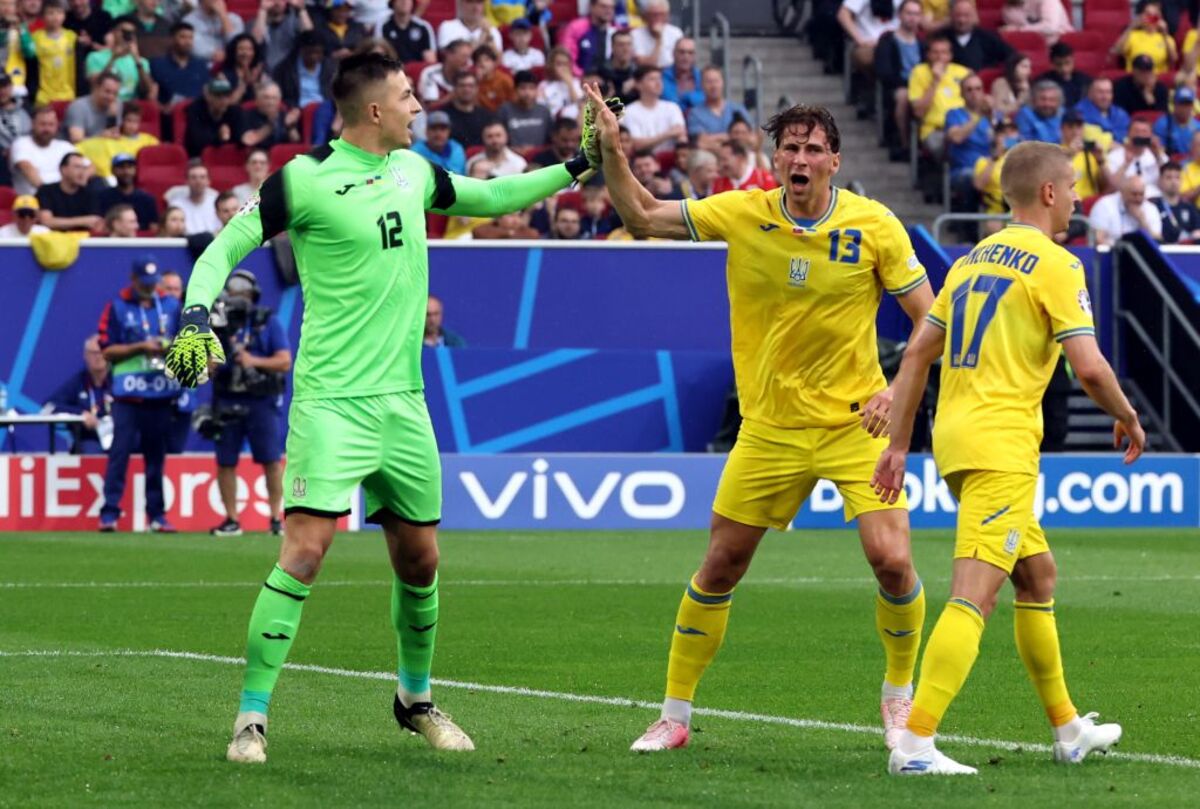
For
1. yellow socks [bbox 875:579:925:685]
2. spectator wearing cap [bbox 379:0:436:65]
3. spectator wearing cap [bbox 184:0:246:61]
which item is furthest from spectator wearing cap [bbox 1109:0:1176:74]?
yellow socks [bbox 875:579:925:685]

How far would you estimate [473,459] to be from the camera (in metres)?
20.6

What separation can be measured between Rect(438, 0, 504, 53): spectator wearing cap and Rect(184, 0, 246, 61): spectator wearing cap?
86.0 inches

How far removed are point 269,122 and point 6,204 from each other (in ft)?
8.86

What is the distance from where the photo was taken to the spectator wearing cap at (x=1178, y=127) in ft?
85.3

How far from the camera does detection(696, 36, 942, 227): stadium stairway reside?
86.2 ft

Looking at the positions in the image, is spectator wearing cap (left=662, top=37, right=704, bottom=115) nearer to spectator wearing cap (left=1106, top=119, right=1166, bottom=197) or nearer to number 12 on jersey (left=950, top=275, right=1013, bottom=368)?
spectator wearing cap (left=1106, top=119, right=1166, bottom=197)

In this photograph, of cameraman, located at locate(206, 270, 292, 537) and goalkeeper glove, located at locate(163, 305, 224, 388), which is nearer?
goalkeeper glove, located at locate(163, 305, 224, 388)

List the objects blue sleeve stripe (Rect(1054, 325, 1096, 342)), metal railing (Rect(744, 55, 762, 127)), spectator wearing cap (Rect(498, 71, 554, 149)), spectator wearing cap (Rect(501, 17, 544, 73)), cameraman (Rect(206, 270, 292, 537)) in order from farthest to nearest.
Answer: metal railing (Rect(744, 55, 762, 127)) → spectator wearing cap (Rect(501, 17, 544, 73)) → spectator wearing cap (Rect(498, 71, 554, 149)) → cameraman (Rect(206, 270, 292, 537)) → blue sleeve stripe (Rect(1054, 325, 1096, 342))

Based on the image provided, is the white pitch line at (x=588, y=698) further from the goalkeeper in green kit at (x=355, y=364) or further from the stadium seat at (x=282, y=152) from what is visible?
the stadium seat at (x=282, y=152)

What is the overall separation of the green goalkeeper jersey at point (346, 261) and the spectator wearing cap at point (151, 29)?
55.2ft

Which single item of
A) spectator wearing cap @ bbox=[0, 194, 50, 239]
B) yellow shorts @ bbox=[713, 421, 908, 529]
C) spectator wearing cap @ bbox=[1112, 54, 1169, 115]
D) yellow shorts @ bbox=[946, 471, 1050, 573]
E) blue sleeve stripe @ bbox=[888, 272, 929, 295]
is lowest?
spectator wearing cap @ bbox=[0, 194, 50, 239]

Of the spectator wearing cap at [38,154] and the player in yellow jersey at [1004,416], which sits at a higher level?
the player in yellow jersey at [1004,416]

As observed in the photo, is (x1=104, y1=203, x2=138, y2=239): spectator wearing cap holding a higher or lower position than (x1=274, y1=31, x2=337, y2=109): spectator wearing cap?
lower

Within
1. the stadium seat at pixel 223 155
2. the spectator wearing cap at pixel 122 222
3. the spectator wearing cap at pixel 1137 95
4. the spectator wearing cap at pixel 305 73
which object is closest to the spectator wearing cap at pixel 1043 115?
the spectator wearing cap at pixel 1137 95
